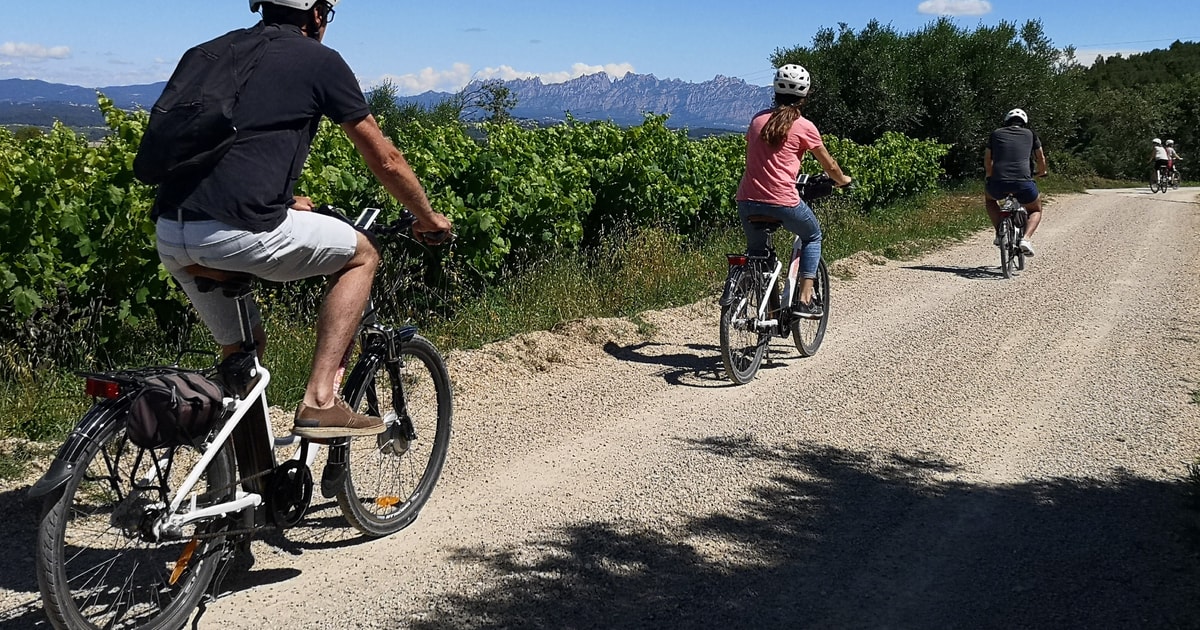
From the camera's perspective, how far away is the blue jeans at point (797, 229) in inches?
303

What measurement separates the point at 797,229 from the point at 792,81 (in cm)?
108

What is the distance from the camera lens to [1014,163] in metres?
13.8

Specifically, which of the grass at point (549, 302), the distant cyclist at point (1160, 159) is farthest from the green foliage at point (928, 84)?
the grass at point (549, 302)

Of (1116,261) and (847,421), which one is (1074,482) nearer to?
(847,421)

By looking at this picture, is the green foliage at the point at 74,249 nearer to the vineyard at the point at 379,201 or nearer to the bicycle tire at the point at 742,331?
the vineyard at the point at 379,201

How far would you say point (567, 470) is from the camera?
5.55 meters

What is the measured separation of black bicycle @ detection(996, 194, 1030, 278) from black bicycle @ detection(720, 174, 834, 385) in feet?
19.9

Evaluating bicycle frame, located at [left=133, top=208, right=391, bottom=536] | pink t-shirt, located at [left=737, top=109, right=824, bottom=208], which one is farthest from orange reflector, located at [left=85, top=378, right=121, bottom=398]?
pink t-shirt, located at [left=737, top=109, right=824, bottom=208]

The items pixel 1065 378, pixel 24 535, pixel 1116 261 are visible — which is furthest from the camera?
pixel 1116 261

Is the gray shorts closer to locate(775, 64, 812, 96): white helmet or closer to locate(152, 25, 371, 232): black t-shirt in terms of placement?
locate(152, 25, 371, 232): black t-shirt

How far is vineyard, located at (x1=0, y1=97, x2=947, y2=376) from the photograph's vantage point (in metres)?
5.91

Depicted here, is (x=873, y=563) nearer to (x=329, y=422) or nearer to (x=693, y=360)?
(x=329, y=422)

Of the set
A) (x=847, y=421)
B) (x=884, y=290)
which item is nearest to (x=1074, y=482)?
(x=847, y=421)

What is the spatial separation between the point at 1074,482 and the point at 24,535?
16.3 feet
